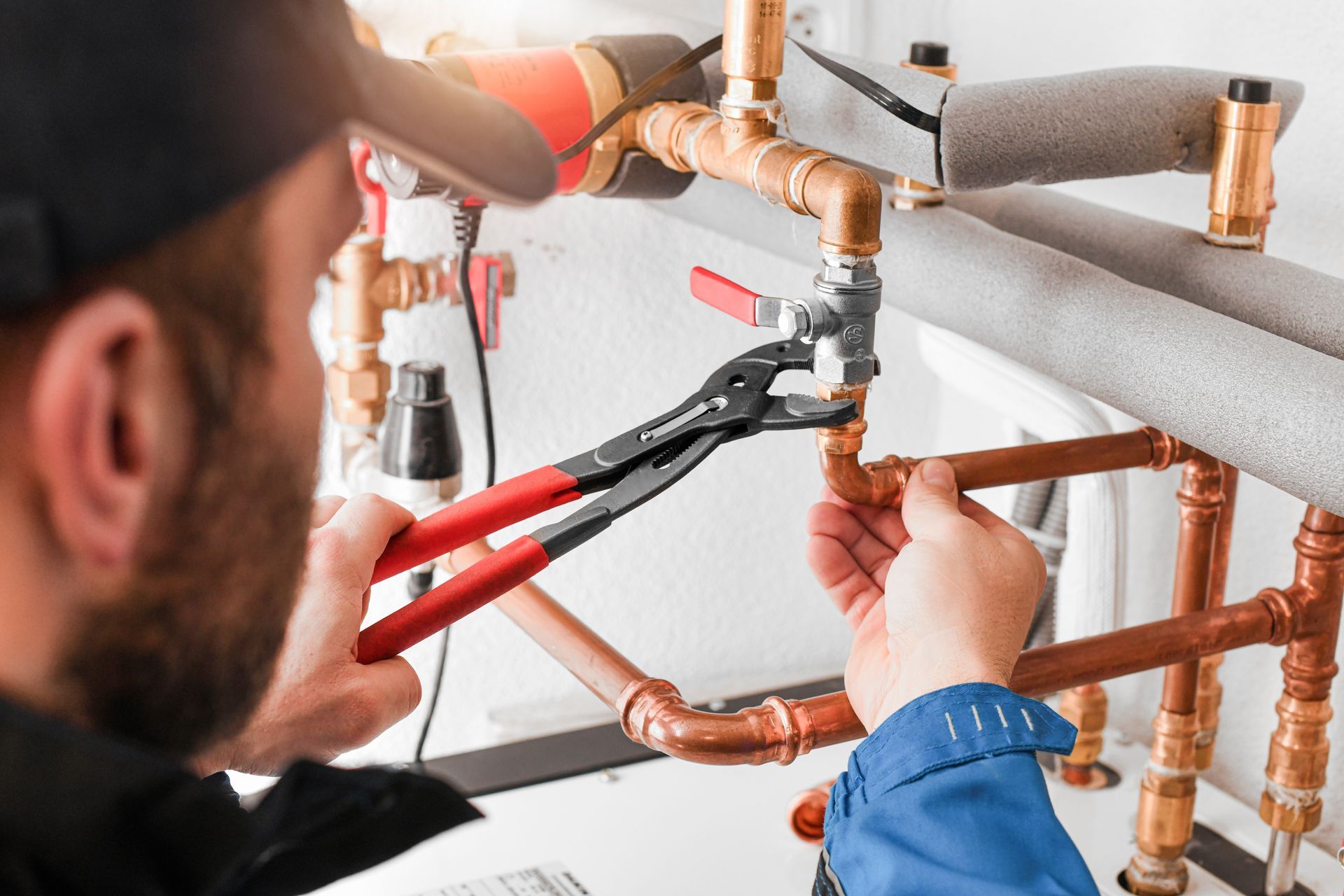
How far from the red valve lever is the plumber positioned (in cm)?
23

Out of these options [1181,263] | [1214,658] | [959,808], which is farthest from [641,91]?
[1214,658]

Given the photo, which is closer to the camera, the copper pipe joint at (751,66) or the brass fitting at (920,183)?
the copper pipe joint at (751,66)

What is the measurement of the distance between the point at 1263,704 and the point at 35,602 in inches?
34.7

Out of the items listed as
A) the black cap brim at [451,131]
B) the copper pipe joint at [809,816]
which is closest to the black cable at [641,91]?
the black cap brim at [451,131]

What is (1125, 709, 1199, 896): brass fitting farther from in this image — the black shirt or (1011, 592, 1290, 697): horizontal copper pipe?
the black shirt

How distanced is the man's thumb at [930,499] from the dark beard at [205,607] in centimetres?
30

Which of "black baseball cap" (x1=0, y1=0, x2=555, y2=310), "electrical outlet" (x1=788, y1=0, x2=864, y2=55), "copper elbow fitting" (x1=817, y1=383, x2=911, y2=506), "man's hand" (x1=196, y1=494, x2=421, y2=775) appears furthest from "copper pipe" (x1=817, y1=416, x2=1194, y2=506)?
"electrical outlet" (x1=788, y1=0, x2=864, y2=55)

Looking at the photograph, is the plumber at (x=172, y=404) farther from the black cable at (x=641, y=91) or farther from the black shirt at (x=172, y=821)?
the black cable at (x=641, y=91)

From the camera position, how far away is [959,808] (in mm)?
435

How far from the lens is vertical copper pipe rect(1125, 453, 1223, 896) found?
0.74 metres

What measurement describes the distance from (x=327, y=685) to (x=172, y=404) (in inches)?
8.6

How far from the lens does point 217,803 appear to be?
12.0 inches

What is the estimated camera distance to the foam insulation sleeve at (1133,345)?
0.50m

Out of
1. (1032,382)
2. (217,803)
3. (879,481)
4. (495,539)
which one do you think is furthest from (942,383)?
(217,803)
